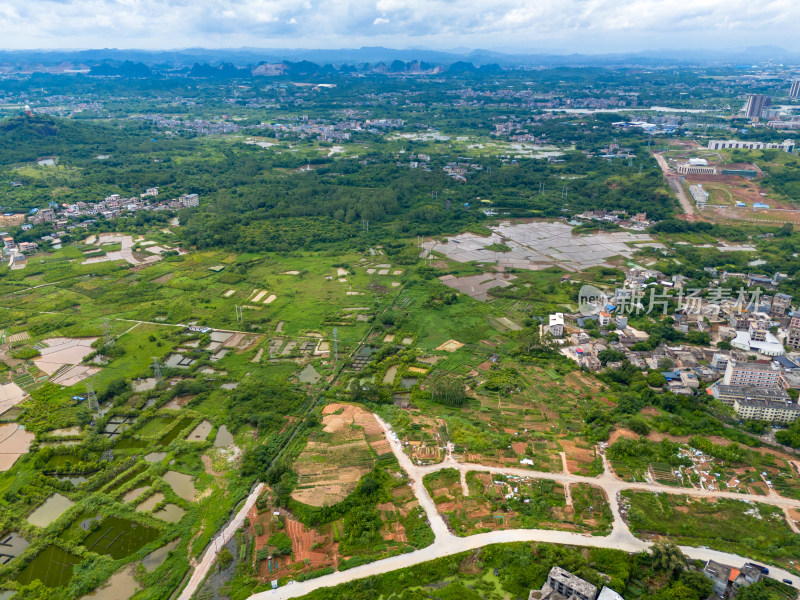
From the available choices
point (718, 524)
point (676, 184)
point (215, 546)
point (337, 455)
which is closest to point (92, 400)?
point (215, 546)

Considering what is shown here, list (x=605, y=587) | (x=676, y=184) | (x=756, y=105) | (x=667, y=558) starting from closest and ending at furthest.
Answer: (x=605, y=587)
(x=667, y=558)
(x=676, y=184)
(x=756, y=105)

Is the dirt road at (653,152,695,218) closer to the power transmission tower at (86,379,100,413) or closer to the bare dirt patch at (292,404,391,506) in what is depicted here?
the bare dirt patch at (292,404,391,506)

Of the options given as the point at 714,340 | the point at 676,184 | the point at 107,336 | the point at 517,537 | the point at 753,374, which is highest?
the point at 676,184

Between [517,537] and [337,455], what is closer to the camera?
[517,537]

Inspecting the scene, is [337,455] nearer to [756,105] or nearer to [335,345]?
[335,345]

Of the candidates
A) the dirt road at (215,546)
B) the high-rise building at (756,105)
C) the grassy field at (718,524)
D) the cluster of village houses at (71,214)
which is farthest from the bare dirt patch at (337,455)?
the high-rise building at (756,105)

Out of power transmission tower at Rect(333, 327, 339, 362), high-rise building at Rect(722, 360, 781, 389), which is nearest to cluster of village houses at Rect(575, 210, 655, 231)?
high-rise building at Rect(722, 360, 781, 389)
